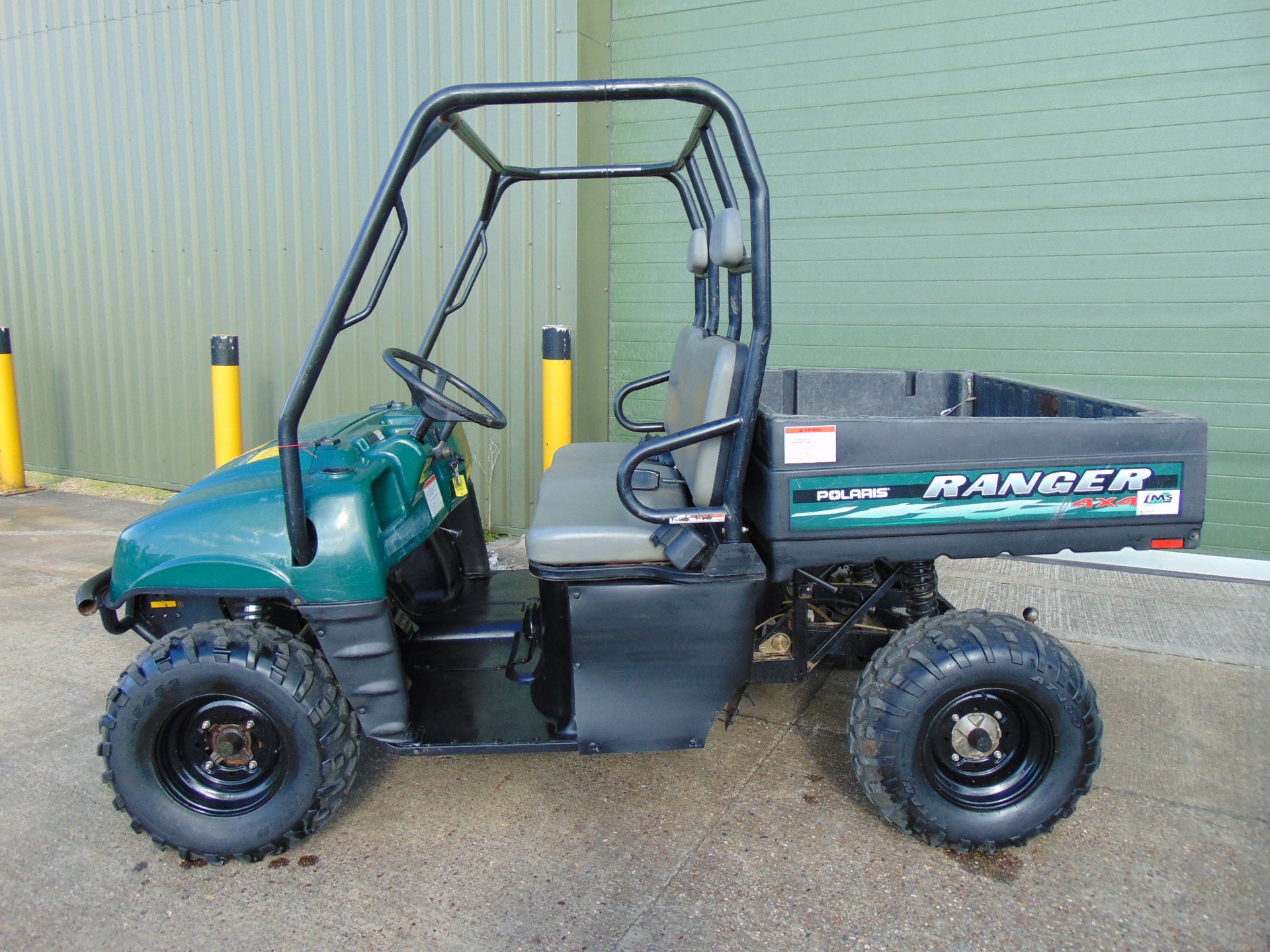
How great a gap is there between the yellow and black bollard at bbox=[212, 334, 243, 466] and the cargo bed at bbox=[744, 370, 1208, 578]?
4458 millimetres

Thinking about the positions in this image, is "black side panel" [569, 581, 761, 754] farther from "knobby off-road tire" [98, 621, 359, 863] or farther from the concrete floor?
"knobby off-road tire" [98, 621, 359, 863]

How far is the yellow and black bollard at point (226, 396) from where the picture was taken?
594 cm

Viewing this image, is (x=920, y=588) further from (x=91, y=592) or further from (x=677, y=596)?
(x=91, y=592)

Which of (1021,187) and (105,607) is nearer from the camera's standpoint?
(105,607)

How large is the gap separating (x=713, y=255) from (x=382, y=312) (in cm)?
418

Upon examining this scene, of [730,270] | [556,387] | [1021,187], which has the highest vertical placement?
[1021,187]

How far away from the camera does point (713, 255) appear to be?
241cm

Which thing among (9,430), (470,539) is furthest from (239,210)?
(470,539)

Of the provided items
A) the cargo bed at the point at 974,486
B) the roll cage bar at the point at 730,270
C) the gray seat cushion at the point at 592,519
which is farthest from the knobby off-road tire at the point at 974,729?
the gray seat cushion at the point at 592,519

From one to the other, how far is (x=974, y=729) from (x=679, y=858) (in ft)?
2.76

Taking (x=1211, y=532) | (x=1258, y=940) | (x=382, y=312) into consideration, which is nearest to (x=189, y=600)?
(x=1258, y=940)

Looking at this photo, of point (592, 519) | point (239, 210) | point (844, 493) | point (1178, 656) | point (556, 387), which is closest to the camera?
point (844, 493)

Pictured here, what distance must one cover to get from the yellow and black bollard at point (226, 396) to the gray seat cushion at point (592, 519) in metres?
3.37

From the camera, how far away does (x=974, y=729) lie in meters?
2.53
